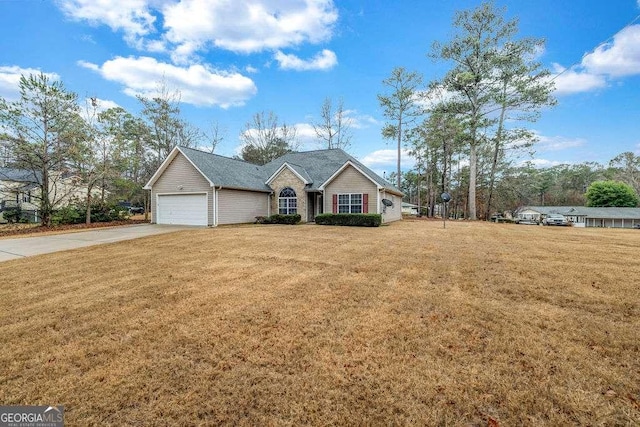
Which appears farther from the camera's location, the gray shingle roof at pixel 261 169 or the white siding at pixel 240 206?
the gray shingle roof at pixel 261 169

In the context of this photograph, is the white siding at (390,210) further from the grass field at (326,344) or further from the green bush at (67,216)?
the green bush at (67,216)

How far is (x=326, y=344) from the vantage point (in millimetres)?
3102

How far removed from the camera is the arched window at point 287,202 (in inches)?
787

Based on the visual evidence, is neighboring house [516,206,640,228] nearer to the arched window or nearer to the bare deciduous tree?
the bare deciduous tree

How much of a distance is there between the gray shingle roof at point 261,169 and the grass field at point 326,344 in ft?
38.6

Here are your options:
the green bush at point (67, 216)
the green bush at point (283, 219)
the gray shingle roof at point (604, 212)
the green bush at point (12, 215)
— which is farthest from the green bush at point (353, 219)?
the gray shingle roof at point (604, 212)

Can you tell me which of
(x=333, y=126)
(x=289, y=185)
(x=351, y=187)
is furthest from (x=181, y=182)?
(x=333, y=126)

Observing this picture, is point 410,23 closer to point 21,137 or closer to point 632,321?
point 632,321

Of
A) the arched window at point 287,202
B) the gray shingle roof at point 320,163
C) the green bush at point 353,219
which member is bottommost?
the green bush at point 353,219

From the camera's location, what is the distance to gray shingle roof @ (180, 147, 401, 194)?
17250 mm

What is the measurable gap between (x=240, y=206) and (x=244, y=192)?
104 cm

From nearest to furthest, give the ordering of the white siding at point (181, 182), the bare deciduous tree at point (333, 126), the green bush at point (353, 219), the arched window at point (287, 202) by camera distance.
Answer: the green bush at point (353, 219) < the white siding at point (181, 182) < the arched window at point (287, 202) < the bare deciduous tree at point (333, 126)

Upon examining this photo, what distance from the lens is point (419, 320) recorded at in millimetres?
3688

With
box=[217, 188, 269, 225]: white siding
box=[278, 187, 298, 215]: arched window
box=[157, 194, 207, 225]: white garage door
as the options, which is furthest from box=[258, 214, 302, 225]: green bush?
box=[157, 194, 207, 225]: white garage door
